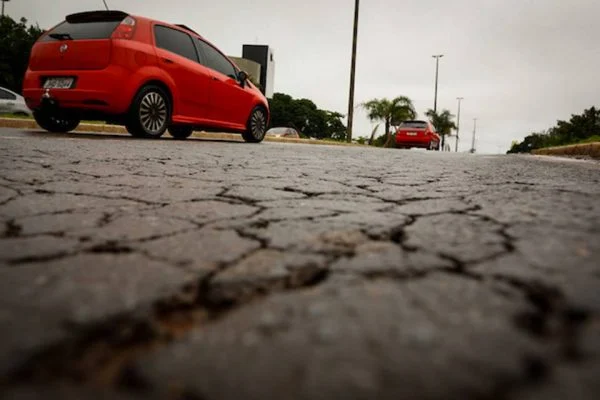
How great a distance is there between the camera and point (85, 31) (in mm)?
4664

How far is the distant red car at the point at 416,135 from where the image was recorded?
14.2m

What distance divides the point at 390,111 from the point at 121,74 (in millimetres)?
22099

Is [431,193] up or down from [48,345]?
up

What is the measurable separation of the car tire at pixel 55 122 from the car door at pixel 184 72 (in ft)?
4.97

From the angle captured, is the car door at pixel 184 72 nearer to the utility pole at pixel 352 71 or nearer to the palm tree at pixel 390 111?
the utility pole at pixel 352 71

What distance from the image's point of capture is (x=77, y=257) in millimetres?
927

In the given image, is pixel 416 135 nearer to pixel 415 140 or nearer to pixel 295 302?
pixel 415 140

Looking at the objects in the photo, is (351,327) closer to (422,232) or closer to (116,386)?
(116,386)

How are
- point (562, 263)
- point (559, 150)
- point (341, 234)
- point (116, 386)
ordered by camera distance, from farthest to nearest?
1. point (559, 150)
2. point (341, 234)
3. point (562, 263)
4. point (116, 386)

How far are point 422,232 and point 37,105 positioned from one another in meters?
4.99

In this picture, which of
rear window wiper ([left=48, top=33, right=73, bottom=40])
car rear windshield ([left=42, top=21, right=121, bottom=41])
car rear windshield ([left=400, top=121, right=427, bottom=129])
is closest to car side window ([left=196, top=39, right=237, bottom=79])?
car rear windshield ([left=42, top=21, right=121, bottom=41])

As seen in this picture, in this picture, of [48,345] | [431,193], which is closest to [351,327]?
[48,345]

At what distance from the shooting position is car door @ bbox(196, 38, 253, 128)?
19.0 ft

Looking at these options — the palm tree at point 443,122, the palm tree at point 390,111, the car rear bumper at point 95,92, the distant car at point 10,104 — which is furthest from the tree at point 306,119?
the car rear bumper at point 95,92
